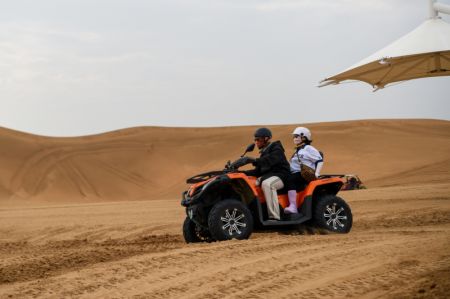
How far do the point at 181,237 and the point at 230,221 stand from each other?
2.67 metres

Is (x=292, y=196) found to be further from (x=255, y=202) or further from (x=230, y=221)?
(x=230, y=221)

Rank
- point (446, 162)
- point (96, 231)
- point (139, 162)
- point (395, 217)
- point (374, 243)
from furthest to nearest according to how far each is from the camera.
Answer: point (139, 162) < point (446, 162) < point (96, 231) < point (395, 217) < point (374, 243)

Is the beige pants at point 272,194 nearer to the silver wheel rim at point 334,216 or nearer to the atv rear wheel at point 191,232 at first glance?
the silver wheel rim at point 334,216

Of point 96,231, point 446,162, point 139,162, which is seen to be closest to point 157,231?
point 96,231

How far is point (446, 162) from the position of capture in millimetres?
34000

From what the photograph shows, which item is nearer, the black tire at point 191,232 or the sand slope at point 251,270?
the sand slope at point 251,270

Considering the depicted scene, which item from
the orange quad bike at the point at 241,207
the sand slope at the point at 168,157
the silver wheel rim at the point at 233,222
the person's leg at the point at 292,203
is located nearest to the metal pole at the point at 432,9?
the orange quad bike at the point at 241,207

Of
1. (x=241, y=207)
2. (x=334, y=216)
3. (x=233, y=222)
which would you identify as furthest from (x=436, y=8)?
(x=233, y=222)

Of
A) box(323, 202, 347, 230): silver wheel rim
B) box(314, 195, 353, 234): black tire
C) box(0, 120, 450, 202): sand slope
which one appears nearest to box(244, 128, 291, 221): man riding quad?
box(314, 195, 353, 234): black tire

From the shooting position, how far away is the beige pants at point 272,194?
431 inches

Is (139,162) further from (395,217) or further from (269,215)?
(269,215)

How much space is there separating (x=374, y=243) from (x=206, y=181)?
3.15 metres

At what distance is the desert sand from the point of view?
22.6 ft

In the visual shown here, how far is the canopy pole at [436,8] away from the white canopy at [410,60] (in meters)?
0.24
